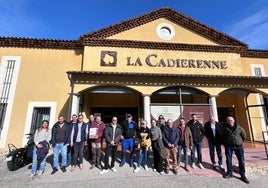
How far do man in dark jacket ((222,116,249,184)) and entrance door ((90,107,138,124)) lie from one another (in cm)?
679

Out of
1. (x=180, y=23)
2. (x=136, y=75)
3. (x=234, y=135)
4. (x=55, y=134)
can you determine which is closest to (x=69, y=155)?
(x=55, y=134)

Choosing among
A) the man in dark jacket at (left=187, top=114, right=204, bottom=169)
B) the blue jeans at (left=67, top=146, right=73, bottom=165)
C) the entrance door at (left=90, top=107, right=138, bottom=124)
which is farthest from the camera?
the entrance door at (left=90, top=107, right=138, bottom=124)

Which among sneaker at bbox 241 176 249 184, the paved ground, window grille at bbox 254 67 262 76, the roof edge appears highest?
the roof edge

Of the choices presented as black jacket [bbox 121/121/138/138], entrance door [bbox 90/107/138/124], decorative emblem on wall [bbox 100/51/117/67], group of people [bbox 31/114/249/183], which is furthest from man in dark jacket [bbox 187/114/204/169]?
decorative emblem on wall [bbox 100/51/117/67]

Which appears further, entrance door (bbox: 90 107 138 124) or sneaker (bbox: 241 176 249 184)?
entrance door (bbox: 90 107 138 124)

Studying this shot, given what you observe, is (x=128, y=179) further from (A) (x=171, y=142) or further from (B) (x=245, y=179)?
(B) (x=245, y=179)

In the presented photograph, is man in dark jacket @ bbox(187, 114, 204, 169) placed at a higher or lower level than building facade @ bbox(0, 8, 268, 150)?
lower

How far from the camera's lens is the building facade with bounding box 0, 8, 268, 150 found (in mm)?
8578

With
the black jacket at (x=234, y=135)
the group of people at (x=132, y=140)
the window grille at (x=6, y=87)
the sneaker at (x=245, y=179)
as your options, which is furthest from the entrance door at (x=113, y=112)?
the sneaker at (x=245, y=179)

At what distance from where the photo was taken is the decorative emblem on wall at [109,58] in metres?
10.3

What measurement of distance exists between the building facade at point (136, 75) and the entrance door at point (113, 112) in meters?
0.06

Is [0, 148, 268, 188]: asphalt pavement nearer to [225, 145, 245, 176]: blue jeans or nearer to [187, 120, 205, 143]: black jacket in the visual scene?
[225, 145, 245, 176]: blue jeans

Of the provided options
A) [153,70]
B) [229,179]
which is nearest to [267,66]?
[153,70]

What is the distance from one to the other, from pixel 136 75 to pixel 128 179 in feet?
16.3
